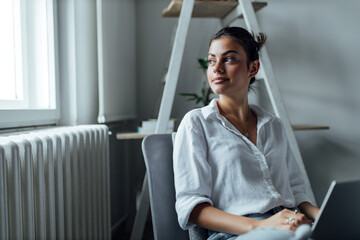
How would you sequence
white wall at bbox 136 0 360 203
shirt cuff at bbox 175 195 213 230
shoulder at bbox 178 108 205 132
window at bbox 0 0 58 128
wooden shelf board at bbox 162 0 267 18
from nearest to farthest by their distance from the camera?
Result: shirt cuff at bbox 175 195 213 230 → shoulder at bbox 178 108 205 132 → window at bbox 0 0 58 128 → wooden shelf board at bbox 162 0 267 18 → white wall at bbox 136 0 360 203

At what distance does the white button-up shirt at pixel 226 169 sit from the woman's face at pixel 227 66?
75 millimetres

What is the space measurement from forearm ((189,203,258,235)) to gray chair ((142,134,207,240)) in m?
0.11

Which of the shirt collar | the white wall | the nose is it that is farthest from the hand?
the white wall

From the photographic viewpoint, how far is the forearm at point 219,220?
89 centimetres

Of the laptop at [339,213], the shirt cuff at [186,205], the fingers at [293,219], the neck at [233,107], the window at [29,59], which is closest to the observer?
the laptop at [339,213]

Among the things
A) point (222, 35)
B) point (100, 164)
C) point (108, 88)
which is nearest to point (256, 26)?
point (222, 35)

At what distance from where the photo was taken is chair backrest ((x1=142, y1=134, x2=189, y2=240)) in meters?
1.07

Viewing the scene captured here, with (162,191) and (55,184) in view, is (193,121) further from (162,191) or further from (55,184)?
(55,184)

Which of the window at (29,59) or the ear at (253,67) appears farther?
the window at (29,59)

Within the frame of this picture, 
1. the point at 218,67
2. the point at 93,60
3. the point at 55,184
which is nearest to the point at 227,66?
the point at 218,67

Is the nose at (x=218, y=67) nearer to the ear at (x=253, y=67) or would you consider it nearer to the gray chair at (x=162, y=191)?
the ear at (x=253, y=67)

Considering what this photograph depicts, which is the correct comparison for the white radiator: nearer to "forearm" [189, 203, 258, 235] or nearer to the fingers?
"forearm" [189, 203, 258, 235]

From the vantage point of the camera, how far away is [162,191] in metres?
1.10

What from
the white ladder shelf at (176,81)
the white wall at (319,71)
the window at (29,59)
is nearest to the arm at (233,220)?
the white ladder shelf at (176,81)
